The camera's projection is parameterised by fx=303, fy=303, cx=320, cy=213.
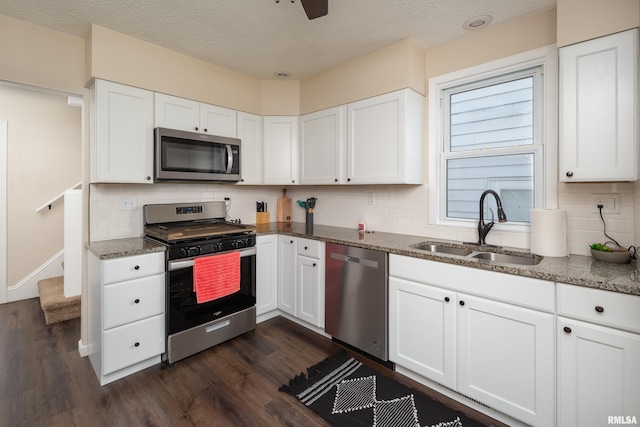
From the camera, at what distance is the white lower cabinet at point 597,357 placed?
133cm

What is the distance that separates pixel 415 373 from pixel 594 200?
1620 mm

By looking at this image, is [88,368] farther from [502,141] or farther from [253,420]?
[502,141]

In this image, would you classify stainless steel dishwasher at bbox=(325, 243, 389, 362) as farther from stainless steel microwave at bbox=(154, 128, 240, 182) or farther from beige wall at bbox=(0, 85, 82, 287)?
beige wall at bbox=(0, 85, 82, 287)

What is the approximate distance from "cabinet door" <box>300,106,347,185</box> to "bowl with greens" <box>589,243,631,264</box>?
1.90 meters

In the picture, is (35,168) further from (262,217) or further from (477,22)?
(477,22)

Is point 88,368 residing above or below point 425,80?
below

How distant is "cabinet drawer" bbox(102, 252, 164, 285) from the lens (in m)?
2.03

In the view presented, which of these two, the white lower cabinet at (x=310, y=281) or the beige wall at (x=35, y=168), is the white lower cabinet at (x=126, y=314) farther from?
the beige wall at (x=35, y=168)

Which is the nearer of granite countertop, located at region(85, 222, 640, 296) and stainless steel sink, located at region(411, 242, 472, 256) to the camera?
granite countertop, located at region(85, 222, 640, 296)

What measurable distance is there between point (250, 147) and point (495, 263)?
2558 mm

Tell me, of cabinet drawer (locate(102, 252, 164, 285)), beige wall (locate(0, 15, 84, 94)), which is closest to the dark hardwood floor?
cabinet drawer (locate(102, 252, 164, 285))

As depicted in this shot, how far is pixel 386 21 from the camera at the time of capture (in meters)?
2.21

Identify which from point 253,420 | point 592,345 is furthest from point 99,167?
point 592,345

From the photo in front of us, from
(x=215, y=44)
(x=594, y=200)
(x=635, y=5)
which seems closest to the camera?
(x=635, y=5)
